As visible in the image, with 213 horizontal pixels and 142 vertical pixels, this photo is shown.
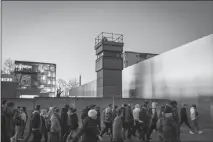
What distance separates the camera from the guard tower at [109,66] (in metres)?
31.3

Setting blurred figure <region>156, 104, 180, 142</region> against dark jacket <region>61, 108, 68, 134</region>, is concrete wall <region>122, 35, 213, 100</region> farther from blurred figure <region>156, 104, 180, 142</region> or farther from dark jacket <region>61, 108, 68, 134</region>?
dark jacket <region>61, 108, 68, 134</region>

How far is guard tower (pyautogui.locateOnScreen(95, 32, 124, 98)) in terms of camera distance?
31.3m

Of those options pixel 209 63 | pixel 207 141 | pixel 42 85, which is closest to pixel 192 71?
pixel 209 63

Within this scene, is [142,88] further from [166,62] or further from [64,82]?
[64,82]

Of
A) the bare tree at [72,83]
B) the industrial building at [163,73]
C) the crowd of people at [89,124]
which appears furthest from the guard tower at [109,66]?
the bare tree at [72,83]

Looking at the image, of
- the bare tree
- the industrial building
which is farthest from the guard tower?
the bare tree

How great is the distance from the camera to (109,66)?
31.6m

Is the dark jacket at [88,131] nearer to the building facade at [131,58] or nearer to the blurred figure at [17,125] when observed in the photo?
the blurred figure at [17,125]

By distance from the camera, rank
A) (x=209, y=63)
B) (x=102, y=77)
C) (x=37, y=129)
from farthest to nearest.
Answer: (x=102, y=77) < (x=209, y=63) < (x=37, y=129)

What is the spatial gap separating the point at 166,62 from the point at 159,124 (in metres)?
19.2

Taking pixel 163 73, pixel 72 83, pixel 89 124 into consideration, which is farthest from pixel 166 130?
pixel 72 83

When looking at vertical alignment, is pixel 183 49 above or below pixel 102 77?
above

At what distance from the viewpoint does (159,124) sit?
25.5 ft

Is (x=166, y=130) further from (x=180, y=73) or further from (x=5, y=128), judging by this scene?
(x=180, y=73)
